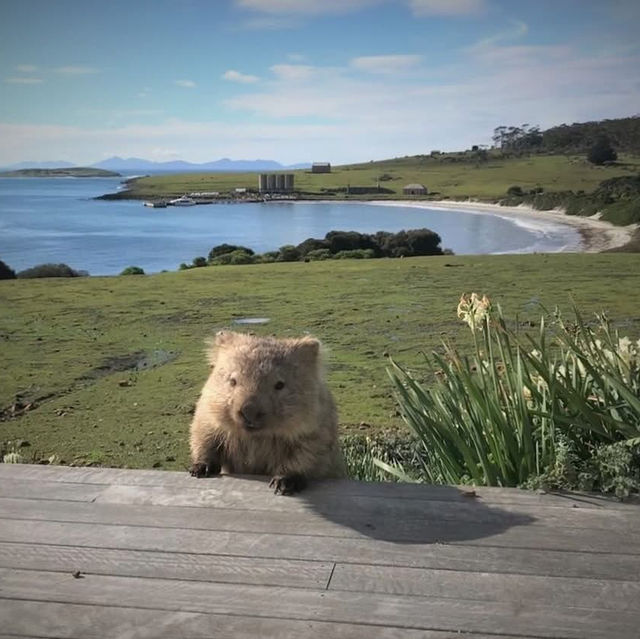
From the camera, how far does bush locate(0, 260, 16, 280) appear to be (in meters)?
8.52

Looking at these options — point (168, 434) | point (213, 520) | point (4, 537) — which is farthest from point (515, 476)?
point (168, 434)

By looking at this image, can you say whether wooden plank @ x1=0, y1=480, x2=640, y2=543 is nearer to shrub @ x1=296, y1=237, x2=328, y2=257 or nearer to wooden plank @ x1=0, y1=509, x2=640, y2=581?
wooden plank @ x1=0, y1=509, x2=640, y2=581

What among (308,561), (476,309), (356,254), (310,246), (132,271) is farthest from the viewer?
(310,246)

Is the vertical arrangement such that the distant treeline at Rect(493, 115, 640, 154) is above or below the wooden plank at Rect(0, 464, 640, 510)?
above

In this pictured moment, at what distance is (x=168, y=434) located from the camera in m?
3.83

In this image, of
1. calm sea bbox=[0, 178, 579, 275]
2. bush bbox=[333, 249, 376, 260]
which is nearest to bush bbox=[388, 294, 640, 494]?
bush bbox=[333, 249, 376, 260]

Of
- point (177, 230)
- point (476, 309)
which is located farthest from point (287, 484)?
point (177, 230)

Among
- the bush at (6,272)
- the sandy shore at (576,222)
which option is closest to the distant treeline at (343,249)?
the sandy shore at (576,222)

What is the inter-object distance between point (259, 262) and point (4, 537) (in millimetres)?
7963

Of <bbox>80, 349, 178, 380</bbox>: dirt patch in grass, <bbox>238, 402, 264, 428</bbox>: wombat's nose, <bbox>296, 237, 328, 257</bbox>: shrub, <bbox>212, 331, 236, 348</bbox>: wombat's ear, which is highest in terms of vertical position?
<bbox>212, 331, 236, 348</bbox>: wombat's ear

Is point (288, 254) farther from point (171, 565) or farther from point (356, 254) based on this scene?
point (171, 565)

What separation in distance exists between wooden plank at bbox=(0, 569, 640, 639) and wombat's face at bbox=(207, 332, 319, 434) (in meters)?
0.58

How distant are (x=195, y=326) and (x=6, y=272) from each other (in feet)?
13.4

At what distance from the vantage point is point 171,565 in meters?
1.51
